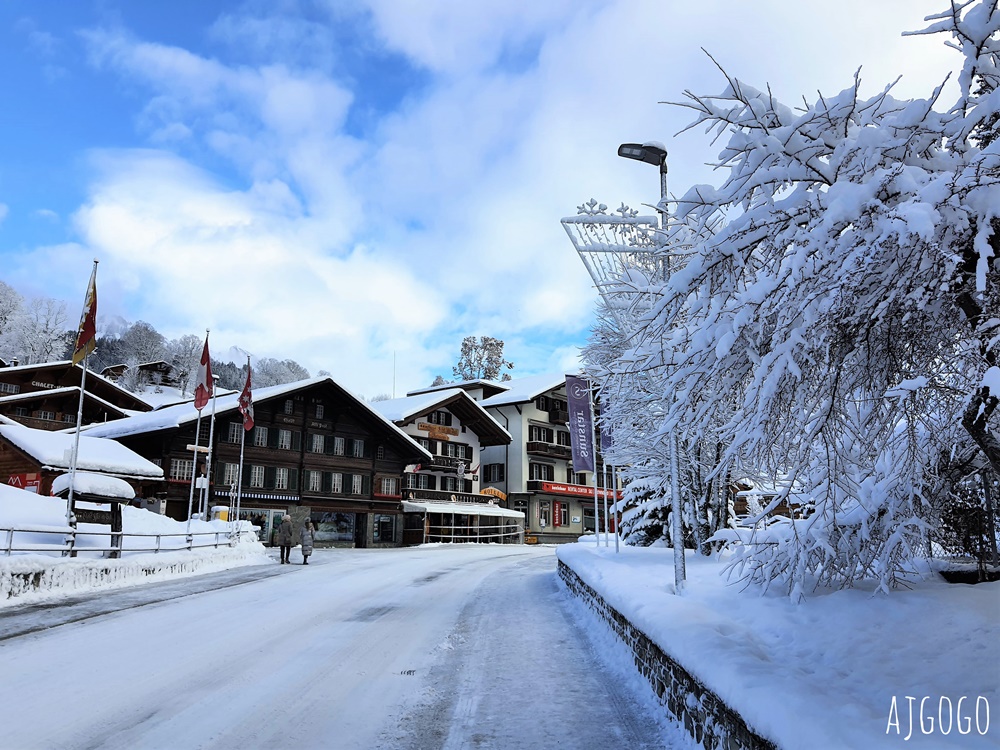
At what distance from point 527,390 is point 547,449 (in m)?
5.35

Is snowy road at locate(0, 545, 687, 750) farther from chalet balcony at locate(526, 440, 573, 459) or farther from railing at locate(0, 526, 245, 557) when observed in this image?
chalet balcony at locate(526, 440, 573, 459)

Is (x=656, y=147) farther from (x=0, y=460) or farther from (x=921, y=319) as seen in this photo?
(x=0, y=460)

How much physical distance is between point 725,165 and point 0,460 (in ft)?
87.4

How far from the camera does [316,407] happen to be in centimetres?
4134

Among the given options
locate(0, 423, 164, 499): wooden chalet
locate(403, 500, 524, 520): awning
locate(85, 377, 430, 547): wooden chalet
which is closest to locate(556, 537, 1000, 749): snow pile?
locate(0, 423, 164, 499): wooden chalet

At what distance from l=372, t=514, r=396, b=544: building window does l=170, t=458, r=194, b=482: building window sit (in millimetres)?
12199

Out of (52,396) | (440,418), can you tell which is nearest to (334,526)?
(440,418)

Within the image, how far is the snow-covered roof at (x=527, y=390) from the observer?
176 feet

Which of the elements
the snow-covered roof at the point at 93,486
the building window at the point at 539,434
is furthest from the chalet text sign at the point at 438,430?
the snow-covered roof at the point at 93,486

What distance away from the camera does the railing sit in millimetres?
13359

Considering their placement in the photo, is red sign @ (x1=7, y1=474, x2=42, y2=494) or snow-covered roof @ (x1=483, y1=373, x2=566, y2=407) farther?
Result: snow-covered roof @ (x1=483, y1=373, x2=566, y2=407)

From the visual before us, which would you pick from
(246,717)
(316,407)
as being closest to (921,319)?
(246,717)

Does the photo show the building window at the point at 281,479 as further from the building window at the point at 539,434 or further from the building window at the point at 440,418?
the building window at the point at 539,434

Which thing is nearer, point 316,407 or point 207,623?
point 207,623
